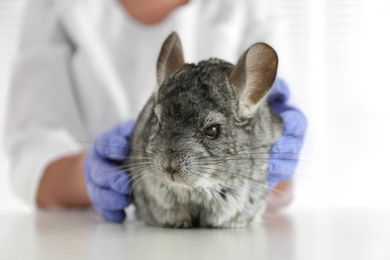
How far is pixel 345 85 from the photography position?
11.5 feet

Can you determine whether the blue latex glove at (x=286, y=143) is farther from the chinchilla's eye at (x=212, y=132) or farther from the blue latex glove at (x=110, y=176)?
the blue latex glove at (x=110, y=176)

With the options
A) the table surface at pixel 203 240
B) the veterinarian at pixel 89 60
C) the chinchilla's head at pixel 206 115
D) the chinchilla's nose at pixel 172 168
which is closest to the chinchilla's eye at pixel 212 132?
the chinchilla's head at pixel 206 115

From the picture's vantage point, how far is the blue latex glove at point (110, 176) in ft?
4.57

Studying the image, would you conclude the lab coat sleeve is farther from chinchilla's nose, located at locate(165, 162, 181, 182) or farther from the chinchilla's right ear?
chinchilla's nose, located at locate(165, 162, 181, 182)

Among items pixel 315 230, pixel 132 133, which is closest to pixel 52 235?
pixel 132 133

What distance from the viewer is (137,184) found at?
136 centimetres

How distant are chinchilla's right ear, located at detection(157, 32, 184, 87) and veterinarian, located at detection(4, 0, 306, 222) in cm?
94

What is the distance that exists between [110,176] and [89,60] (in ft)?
3.69

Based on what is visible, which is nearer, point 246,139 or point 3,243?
point 3,243

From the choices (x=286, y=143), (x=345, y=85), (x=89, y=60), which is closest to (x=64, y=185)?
(x=89, y=60)

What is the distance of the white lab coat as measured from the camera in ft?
7.70

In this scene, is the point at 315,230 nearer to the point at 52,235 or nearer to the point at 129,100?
the point at 52,235

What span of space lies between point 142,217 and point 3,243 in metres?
0.40

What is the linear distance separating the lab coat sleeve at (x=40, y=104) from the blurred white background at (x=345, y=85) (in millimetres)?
1661
